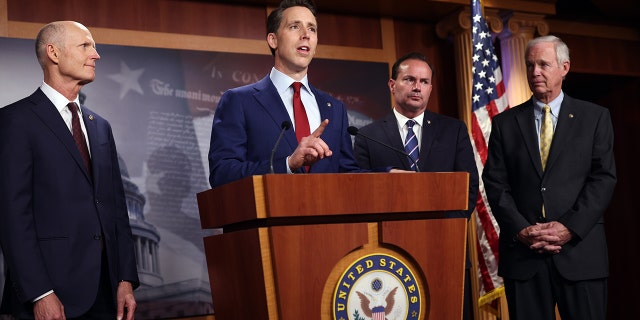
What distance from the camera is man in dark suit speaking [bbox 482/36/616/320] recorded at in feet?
10.2

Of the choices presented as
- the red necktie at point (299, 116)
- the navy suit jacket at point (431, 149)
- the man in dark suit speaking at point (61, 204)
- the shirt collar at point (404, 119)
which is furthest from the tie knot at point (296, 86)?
the shirt collar at point (404, 119)

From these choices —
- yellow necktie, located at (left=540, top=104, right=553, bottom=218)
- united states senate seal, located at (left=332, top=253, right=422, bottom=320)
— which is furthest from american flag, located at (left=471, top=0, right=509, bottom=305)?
united states senate seal, located at (left=332, top=253, right=422, bottom=320)

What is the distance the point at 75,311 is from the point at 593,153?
2.17 m

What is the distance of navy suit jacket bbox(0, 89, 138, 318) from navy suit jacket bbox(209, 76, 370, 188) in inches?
18.1

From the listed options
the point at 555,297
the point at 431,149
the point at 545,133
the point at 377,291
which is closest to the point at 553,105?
the point at 545,133

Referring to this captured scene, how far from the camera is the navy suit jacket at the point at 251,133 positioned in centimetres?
244

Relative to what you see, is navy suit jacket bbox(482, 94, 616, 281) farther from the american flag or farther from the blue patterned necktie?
the american flag

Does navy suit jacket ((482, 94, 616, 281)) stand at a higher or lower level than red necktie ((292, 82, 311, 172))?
lower

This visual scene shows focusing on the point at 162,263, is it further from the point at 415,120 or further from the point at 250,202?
the point at 250,202

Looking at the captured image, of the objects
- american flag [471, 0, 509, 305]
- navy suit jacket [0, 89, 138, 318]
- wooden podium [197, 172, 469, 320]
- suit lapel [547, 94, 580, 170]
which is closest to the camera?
wooden podium [197, 172, 469, 320]

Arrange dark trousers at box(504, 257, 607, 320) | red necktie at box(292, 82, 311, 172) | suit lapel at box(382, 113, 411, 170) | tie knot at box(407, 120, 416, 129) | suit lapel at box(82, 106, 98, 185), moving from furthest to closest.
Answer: tie knot at box(407, 120, 416, 129), suit lapel at box(382, 113, 411, 170), dark trousers at box(504, 257, 607, 320), suit lapel at box(82, 106, 98, 185), red necktie at box(292, 82, 311, 172)

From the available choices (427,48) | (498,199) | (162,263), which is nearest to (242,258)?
(498,199)

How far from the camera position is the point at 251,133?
8.29ft

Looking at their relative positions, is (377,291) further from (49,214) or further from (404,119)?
(404,119)
